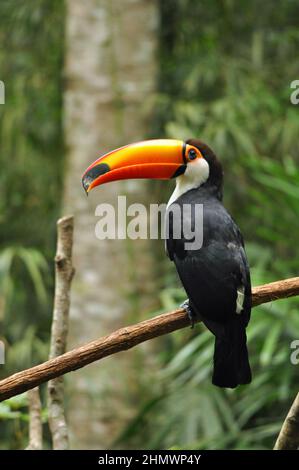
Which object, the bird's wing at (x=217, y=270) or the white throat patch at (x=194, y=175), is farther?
the white throat patch at (x=194, y=175)

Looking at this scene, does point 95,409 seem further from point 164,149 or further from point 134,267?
point 164,149

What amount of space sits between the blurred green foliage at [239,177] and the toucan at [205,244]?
0.75 metres

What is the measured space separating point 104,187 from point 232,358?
2.04 metres

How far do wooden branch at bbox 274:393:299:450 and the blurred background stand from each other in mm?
729

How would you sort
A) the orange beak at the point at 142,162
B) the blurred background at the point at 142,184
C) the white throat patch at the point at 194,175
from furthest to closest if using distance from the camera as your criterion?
the blurred background at the point at 142,184 < the white throat patch at the point at 194,175 < the orange beak at the point at 142,162

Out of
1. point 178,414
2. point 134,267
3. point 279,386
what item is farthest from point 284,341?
point 134,267

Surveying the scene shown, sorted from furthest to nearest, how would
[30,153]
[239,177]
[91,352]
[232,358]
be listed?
[30,153] → [239,177] → [232,358] → [91,352]

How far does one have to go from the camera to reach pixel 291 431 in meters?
1.97

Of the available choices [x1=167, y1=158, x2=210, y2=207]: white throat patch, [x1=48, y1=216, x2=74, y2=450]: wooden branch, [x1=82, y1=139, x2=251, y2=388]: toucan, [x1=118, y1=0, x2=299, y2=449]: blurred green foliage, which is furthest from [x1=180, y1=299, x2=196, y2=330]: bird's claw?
[x1=118, y1=0, x2=299, y2=449]: blurred green foliage

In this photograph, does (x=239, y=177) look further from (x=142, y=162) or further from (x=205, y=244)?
(x=205, y=244)

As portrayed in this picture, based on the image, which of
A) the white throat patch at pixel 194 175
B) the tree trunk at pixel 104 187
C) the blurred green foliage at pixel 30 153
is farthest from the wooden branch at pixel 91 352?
the blurred green foliage at pixel 30 153

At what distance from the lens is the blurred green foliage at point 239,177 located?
344cm

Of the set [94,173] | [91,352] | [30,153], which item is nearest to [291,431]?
[91,352]

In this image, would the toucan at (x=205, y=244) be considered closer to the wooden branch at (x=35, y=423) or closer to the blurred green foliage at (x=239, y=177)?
the wooden branch at (x=35, y=423)
